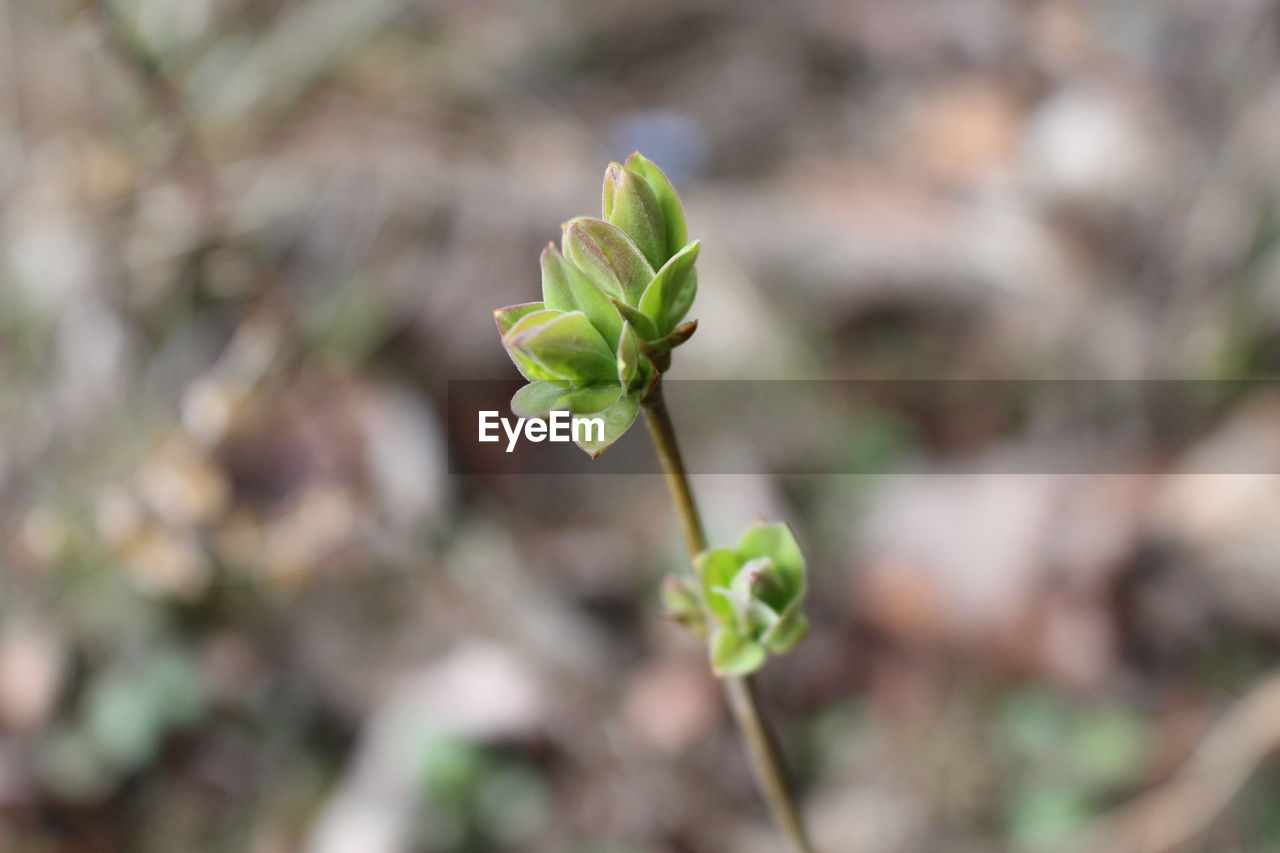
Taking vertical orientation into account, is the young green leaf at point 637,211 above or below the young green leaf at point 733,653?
above

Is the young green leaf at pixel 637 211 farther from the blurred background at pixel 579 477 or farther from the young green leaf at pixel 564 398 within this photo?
the blurred background at pixel 579 477


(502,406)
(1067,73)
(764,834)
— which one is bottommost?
(764,834)

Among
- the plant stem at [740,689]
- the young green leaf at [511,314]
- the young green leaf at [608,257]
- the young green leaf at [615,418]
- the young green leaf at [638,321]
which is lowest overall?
the plant stem at [740,689]

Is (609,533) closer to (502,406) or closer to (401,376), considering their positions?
(502,406)

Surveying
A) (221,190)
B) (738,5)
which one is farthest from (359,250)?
(738,5)

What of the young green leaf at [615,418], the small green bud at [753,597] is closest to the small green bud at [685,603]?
the small green bud at [753,597]
